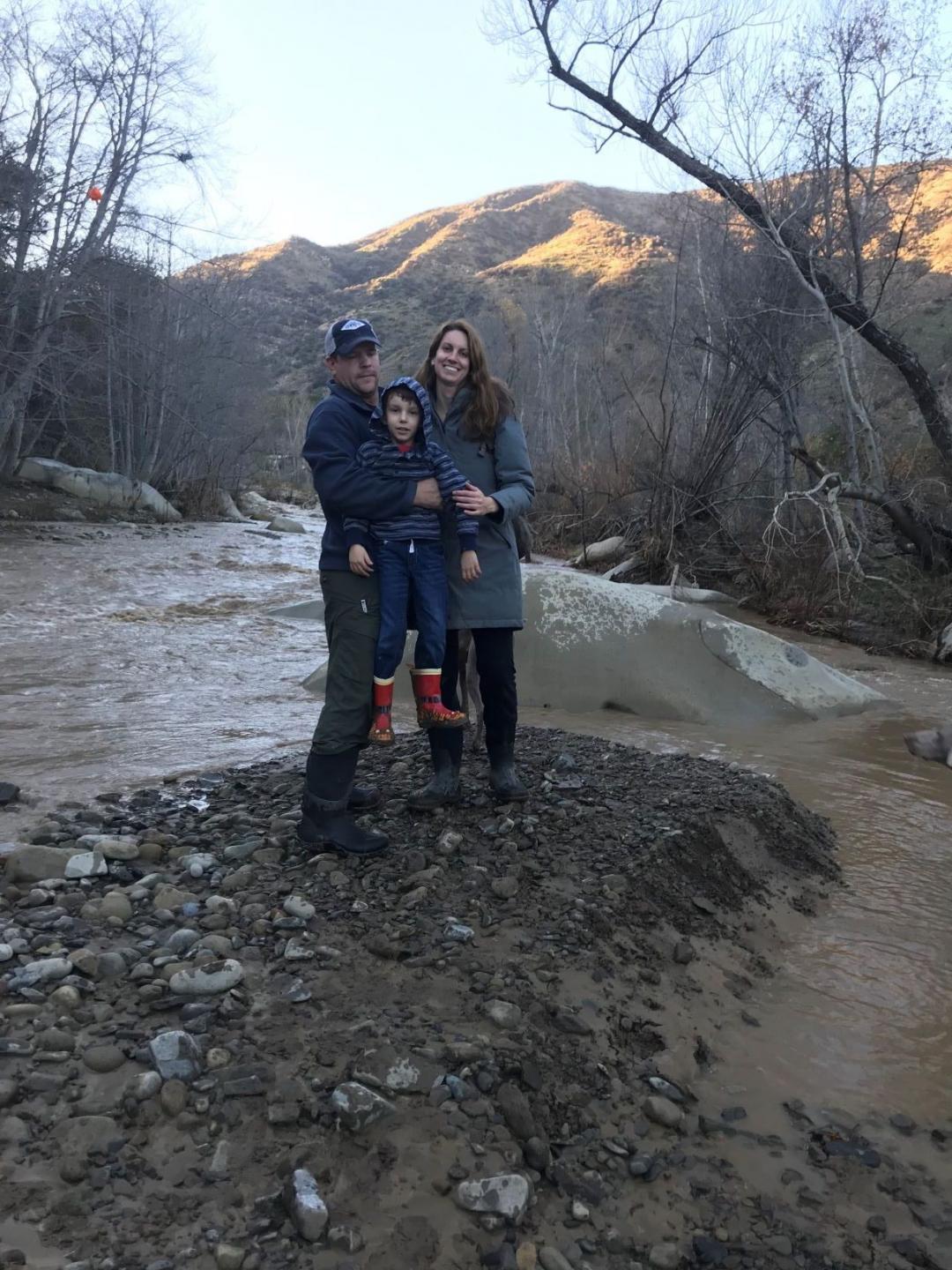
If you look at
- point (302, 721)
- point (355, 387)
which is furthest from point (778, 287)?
point (355, 387)

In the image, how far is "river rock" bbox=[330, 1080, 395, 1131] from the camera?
6.02ft

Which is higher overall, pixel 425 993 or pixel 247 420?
pixel 247 420

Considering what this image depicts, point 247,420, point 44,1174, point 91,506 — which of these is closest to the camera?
point 44,1174

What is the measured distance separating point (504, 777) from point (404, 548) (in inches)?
41.0

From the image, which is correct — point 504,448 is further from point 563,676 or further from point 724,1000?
point 563,676

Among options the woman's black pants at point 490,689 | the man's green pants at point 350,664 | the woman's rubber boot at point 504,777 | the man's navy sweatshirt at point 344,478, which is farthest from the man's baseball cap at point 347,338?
the woman's rubber boot at point 504,777

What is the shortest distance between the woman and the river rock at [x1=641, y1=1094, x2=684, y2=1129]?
144 centimetres

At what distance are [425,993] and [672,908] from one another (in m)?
0.99

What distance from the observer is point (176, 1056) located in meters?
1.98

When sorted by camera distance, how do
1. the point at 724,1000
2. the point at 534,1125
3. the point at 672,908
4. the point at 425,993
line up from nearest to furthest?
the point at 534,1125, the point at 425,993, the point at 724,1000, the point at 672,908

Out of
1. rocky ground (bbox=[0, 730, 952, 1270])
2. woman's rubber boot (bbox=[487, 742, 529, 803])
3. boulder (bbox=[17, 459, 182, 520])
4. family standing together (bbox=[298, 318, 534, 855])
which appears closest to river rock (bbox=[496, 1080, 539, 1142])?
rocky ground (bbox=[0, 730, 952, 1270])

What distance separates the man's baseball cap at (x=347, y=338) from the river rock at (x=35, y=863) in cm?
189

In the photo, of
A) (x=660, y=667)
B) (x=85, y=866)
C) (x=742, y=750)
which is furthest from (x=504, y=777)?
(x=660, y=667)

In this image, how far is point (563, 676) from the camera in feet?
20.7
